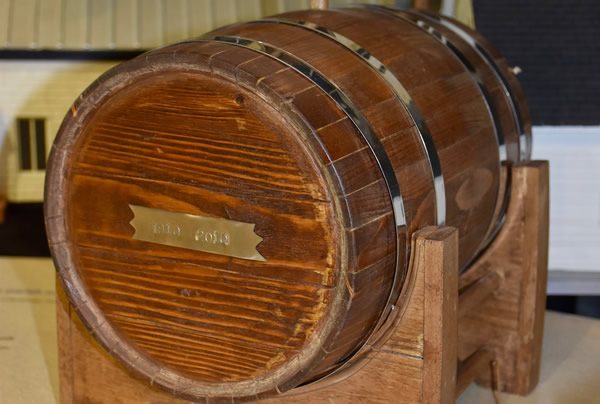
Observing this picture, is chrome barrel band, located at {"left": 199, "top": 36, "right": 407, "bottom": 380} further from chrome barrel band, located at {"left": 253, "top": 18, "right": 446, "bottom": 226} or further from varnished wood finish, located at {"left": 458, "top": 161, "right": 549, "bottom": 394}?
varnished wood finish, located at {"left": 458, "top": 161, "right": 549, "bottom": 394}

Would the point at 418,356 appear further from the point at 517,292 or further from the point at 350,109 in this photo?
the point at 517,292

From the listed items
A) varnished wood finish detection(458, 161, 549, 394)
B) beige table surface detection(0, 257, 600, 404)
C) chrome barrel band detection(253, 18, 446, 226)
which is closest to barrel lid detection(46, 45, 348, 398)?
Answer: chrome barrel band detection(253, 18, 446, 226)

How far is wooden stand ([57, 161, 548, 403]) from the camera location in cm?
174

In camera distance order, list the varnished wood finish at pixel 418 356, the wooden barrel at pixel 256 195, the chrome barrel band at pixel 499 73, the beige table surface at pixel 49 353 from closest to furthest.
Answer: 1. the wooden barrel at pixel 256 195
2. the varnished wood finish at pixel 418 356
3. the chrome barrel band at pixel 499 73
4. the beige table surface at pixel 49 353

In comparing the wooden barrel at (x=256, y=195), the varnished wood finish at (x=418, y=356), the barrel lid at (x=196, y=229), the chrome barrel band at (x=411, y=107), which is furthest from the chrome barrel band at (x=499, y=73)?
the barrel lid at (x=196, y=229)

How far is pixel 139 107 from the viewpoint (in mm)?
1739

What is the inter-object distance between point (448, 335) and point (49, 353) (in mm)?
1253

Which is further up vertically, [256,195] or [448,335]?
[256,195]

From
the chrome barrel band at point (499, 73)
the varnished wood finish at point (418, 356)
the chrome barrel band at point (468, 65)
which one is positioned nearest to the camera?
the varnished wood finish at point (418, 356)

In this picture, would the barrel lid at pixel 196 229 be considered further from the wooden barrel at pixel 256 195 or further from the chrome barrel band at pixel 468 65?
the chrome barrel band at pixel 468 65

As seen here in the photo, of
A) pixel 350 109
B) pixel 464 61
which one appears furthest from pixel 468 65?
pixel 350 109

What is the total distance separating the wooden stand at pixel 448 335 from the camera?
174cm

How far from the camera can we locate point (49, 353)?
256 cm

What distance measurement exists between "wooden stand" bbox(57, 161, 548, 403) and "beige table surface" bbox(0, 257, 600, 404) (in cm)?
9
